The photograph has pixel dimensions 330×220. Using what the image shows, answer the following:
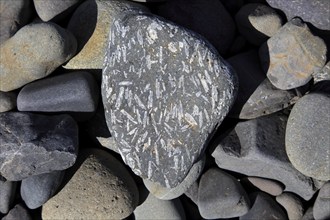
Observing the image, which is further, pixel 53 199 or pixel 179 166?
pixel 53 199

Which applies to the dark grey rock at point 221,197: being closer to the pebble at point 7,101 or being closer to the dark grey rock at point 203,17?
the dark grey rock at point 203,17

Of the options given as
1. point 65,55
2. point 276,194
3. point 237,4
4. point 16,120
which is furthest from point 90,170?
point 237,4

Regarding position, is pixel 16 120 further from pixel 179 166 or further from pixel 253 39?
pixel 253 39

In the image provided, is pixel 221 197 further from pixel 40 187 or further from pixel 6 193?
pixel 6 193

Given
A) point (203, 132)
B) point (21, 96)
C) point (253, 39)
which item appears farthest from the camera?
point (253, 39)

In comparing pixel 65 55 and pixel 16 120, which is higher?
pixel 65 55

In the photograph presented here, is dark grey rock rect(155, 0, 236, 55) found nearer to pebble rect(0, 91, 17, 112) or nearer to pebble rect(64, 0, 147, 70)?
pebble rect(64, 0, 147, 70)
